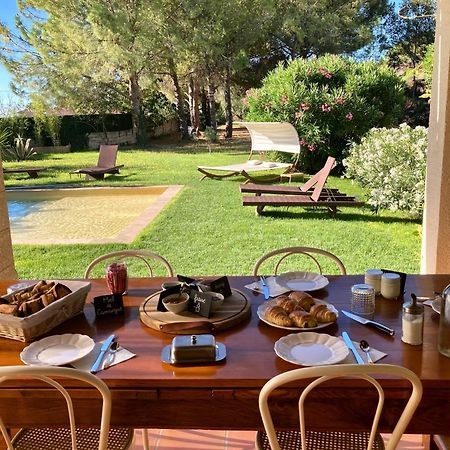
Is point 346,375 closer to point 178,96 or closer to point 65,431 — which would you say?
point 65,431

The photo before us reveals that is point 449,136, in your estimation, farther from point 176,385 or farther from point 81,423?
point 81,423

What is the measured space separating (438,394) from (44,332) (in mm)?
1149

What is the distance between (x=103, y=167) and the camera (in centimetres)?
1011

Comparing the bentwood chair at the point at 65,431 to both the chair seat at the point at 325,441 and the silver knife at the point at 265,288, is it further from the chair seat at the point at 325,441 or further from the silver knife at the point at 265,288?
the silver knife at the point at 265,288

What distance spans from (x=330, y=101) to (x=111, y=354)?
26.9 ft

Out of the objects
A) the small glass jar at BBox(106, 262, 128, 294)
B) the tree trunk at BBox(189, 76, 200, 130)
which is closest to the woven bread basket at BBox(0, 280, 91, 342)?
the small glass jar at BBox(106, 262, 128, 294)

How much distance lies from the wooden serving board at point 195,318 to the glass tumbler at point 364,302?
1.18 feet

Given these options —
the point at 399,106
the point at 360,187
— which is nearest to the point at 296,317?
the point at 360,187

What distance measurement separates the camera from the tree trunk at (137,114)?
672 inches

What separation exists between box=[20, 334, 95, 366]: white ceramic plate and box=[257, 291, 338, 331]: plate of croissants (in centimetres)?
56

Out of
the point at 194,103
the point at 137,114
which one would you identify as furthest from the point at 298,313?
the point at 194,103

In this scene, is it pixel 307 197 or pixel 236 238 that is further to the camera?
pixel 307 197

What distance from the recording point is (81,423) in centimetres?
130

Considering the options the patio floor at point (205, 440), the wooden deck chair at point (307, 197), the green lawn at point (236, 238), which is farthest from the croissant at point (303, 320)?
the wooden deck chair at point (307, 197)
